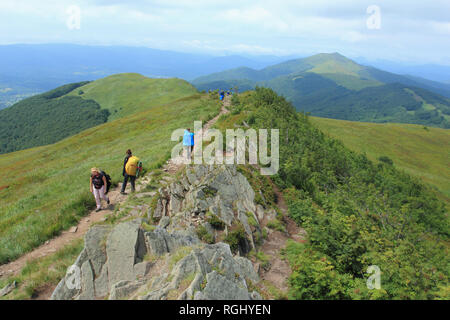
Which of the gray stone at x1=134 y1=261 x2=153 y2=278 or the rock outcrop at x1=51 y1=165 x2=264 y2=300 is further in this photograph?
the gray stone at x1=134 y1=261 x2=153 y2=278

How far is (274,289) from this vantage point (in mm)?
8805

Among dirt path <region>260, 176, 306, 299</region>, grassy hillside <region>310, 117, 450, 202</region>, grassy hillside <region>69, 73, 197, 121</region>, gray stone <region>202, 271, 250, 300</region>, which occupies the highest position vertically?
grassy hillside <region>69, 73, 197, 121</region>

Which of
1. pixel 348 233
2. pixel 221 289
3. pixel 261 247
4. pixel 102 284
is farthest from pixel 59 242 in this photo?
pixel 348 233

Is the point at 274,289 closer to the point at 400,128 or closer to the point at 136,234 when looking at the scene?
the point at 136,234

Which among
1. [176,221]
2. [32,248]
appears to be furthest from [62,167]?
[176,221]

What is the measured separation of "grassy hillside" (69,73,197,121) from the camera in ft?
360

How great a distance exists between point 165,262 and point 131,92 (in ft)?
458

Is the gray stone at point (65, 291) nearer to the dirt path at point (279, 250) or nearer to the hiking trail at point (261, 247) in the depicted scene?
the hiking trail at point (261, 247)

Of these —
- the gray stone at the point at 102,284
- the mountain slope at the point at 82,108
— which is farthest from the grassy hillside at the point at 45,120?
the gray stone at the point at 102,284

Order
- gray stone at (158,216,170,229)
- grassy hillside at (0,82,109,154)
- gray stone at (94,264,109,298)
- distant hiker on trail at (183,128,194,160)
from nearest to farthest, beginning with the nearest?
1. gray stone at (94,264,109,298)
2. gray stone at (158,216,170,229)
3. distant hiker on trail at (183,128,194,160)
4. grassy hillside at (0,82,109,154)

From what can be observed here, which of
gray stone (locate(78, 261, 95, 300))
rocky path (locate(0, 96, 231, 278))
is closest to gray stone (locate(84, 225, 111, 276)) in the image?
gray stone (locate(78, 261, 95, 300))

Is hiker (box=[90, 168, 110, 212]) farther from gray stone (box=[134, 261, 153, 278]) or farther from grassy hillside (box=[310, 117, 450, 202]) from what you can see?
grassy hillside (box=[310, 117, 450, 202])

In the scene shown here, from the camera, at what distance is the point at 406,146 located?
260ft

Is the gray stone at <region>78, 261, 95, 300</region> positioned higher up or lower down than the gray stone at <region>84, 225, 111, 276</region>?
lower down
